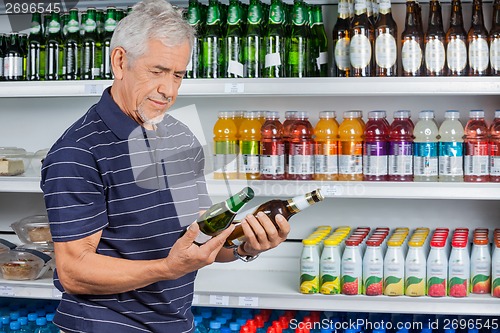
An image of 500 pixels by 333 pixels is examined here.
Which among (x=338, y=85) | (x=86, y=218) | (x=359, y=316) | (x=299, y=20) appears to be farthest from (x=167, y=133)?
(x=359, y=316)

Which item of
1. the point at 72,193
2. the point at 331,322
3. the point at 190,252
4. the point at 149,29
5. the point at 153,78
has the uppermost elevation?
the point at 149,29

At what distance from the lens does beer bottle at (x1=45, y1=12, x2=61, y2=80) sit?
3.13m

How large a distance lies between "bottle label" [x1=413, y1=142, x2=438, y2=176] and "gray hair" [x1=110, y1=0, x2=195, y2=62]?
1268 millimetres

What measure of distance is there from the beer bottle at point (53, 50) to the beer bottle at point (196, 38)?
0.58m

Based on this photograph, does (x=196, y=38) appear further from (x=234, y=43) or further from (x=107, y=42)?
(x=107, y=42)

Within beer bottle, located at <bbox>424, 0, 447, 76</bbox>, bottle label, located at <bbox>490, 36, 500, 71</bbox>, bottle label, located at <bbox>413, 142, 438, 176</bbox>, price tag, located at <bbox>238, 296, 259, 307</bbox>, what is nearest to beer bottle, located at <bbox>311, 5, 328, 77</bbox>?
beer bottle, located at <bbox>424, 0, 447, 76</bbox>

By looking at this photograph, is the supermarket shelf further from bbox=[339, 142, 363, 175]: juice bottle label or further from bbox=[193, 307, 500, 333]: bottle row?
bbox=[193, 307, 500, 333]: bottle row

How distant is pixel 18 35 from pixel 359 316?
6.31 feet

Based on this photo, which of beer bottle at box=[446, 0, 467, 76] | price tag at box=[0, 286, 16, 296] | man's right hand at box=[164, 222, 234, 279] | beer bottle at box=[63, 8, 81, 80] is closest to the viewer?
man's right hand at box=[164, 222, 234, 279]

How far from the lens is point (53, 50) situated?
124 inches

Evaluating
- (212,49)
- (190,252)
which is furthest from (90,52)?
(190,252)

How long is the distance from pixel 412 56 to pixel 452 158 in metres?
0.40

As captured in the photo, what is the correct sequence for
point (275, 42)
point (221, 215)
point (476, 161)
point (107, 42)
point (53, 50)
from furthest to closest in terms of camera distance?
point (53, 50) → point (107, 42) → point (275, 42) → point (476, 161) → point (221, 215)

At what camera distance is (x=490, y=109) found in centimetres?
305
